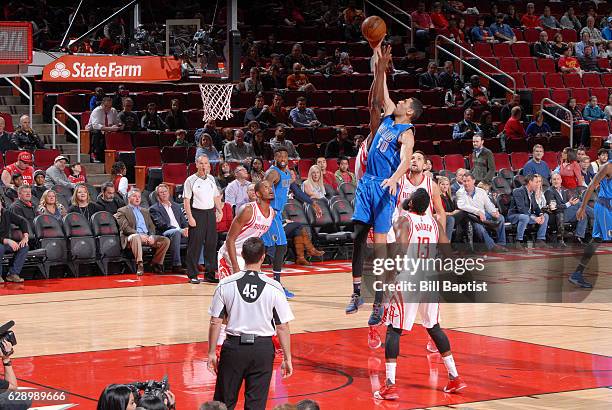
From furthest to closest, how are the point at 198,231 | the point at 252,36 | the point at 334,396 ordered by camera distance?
the point at 252,36, the point at 198,231, the point at 334,396

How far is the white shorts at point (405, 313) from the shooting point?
884 cm

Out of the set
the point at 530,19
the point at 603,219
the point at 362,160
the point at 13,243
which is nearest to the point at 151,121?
the point at 13,243

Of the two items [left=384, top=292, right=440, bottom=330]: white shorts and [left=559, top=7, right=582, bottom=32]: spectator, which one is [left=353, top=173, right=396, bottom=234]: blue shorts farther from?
[left=559, top=7, right=582, bottom=32]: spectator

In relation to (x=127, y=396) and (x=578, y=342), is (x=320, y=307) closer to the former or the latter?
(x=578, y=342)

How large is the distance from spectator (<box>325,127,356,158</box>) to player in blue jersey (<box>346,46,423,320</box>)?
908 cm

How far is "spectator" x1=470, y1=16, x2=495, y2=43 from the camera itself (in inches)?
1025

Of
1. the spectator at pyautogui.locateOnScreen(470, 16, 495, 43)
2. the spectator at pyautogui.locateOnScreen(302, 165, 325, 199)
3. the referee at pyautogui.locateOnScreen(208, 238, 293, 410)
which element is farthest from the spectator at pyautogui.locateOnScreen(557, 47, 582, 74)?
the referee at pyautogui.locateOnScreen(208, 238, 293, 410)

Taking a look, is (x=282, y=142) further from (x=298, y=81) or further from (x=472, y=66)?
(x=472, y=66)

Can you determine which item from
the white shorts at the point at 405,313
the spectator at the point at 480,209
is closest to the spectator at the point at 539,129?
the spectator at the point at 480,209

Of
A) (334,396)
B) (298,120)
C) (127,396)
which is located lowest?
(334,396)

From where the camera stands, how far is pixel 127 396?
5.56 m

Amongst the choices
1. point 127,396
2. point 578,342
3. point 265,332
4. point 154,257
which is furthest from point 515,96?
point 127,396

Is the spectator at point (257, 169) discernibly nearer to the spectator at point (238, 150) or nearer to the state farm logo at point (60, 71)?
the spectator at point (238, 150)

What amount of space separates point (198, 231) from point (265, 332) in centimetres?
796
